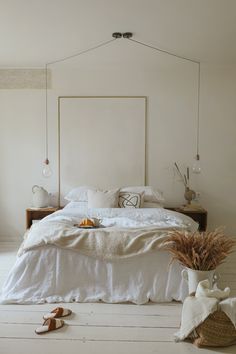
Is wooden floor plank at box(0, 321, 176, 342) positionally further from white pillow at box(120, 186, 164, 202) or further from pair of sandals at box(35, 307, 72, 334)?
white pillow at box(120, 186, 164, 202)

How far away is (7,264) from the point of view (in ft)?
12.9

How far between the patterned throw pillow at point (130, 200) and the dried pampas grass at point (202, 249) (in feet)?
5.87

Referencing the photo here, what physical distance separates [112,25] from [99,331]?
261 cm

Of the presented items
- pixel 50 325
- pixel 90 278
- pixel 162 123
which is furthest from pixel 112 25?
pixel 50 325

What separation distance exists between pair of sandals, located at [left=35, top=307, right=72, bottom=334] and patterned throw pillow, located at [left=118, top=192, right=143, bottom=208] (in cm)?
Answer: 173

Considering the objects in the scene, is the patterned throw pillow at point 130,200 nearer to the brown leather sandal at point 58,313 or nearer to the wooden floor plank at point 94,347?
the brown leather sandal at point 58,313

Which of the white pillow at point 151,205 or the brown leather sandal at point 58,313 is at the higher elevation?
the white pillow at point 151,205

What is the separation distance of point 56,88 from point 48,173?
3.75 feet

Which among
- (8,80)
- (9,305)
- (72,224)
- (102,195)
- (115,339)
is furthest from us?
(8,80)

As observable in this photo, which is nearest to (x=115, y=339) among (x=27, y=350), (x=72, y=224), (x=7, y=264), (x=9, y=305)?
(x=27, y=350)

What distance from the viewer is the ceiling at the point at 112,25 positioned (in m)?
2.93

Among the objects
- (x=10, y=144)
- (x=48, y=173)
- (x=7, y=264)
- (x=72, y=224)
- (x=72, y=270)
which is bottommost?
(x=7, y=264)

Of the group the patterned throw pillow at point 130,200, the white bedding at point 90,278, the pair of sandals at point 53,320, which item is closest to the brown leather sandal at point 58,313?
the pair of sandals at point 53,320

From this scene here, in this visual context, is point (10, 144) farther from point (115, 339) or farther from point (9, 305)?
point (115, 339)
